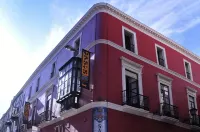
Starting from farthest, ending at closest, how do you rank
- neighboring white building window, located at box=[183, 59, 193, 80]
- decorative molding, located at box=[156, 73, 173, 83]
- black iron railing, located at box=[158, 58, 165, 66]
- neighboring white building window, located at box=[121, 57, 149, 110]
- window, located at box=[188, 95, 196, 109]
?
neighboring white building window, located at box=[183, 59, 193, 80] < window, located at box=[188, 95, 196, 109] < black iron railing, located at box=[158, 58, 165, 66] < decorative molding, located at box=[156, 73, 173, 83] < neighboring white building window, located at box=[121, 57, 149, 110]

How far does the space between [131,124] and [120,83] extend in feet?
8.11

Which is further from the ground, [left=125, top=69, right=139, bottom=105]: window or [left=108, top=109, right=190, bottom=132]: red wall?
[left=125, top=69, right=139, bottom=105]: window

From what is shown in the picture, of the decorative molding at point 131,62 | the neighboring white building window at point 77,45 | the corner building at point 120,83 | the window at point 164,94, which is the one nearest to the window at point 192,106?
the corner building at point 120,83

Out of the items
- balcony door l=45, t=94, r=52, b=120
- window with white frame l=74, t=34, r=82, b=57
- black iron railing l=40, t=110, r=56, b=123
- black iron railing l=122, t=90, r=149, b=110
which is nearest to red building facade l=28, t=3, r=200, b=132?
black iron railing l=122, t=90, r=149, b=110

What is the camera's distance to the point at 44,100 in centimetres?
2062

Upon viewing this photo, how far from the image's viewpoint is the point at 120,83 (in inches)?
575

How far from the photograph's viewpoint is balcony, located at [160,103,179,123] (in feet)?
51.4

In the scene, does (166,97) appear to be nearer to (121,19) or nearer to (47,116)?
(121,19)

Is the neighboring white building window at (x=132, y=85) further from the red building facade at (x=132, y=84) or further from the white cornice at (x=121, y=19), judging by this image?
the white cornice at (x=121, y=19)

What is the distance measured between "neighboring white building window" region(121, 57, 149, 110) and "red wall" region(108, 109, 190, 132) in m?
0.80

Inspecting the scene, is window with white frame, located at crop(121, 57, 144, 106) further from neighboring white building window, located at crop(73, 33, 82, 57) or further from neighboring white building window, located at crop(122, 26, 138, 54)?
A: neighboring white building window, located at crop(73, 33, 82, 57)

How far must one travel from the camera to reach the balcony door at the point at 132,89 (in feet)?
48.1

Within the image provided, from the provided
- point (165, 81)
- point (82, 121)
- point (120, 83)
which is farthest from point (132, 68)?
point (82, 121)

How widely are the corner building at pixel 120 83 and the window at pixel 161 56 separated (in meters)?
0.03
